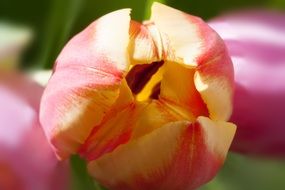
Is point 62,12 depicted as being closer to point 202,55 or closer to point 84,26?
point 84,26

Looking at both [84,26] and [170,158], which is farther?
[84,26]

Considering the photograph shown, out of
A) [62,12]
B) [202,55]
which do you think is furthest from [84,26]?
[202,55]

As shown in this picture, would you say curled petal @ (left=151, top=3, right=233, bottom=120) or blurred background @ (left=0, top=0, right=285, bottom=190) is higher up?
curled petal @ (left=151, top=3, right=233, bottom=120)

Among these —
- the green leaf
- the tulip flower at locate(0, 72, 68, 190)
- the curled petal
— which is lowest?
the green leaf

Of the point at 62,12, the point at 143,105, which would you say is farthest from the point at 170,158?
the point at 62,12
